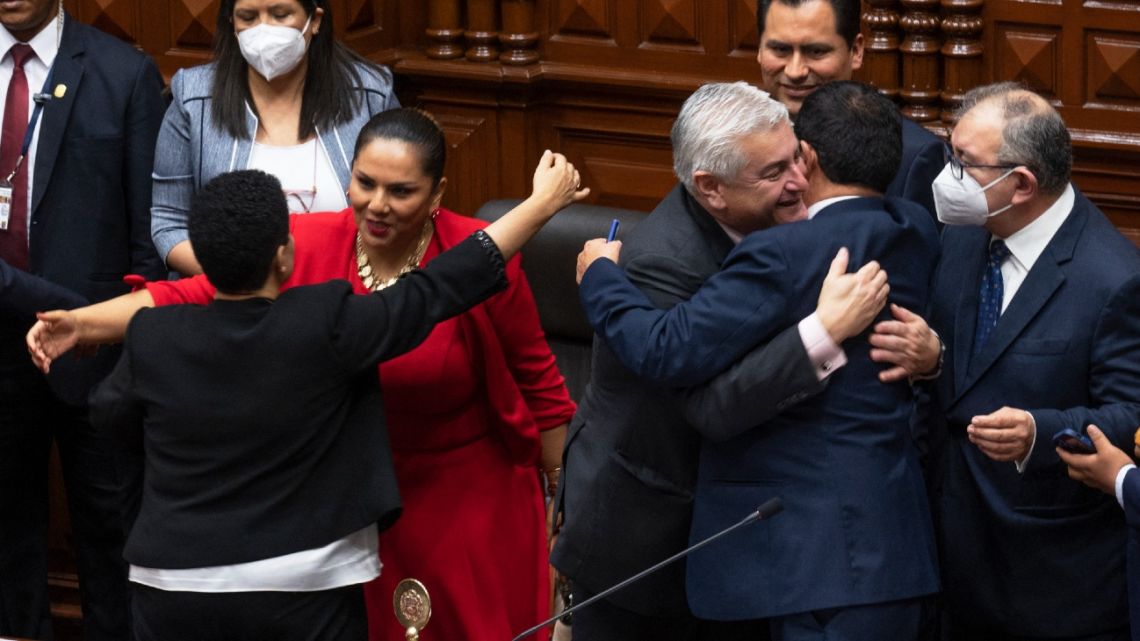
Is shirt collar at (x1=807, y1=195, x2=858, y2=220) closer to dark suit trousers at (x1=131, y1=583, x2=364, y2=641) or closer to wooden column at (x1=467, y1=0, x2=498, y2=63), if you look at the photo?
dark suit trousers at (x1=131, y1=583, x2=364, y2=641)

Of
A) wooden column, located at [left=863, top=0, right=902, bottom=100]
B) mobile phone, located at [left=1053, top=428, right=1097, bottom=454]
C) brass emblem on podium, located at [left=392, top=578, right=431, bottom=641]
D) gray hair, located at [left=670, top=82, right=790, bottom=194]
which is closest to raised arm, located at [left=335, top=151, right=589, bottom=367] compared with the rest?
gray hair, located at [left=670, top=82, right=790, bottom=194]

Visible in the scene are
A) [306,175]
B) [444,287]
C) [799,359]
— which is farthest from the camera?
[306,175]

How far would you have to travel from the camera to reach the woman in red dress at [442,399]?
3.12 m

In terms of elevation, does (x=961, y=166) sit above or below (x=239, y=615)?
above

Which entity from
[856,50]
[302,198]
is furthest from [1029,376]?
[302,198]

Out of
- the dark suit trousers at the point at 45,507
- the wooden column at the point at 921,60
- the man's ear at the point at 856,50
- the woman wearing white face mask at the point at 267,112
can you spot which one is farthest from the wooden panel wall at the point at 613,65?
the woman wearing white face mask at the point at 267,112

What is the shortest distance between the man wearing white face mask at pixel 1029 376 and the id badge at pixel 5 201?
6.76 ft

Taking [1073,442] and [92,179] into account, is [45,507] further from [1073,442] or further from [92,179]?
[1073,442]

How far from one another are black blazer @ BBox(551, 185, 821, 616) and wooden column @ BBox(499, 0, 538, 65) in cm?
222

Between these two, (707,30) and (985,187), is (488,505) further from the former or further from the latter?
(707,30)

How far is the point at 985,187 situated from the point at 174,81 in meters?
1.84

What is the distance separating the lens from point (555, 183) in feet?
10.0

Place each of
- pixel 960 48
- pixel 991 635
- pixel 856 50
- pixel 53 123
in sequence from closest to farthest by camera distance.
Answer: pixel 991 635
pixel 856 50
pixel 53 123
pixel 960 48

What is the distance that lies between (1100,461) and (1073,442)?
5 cm
